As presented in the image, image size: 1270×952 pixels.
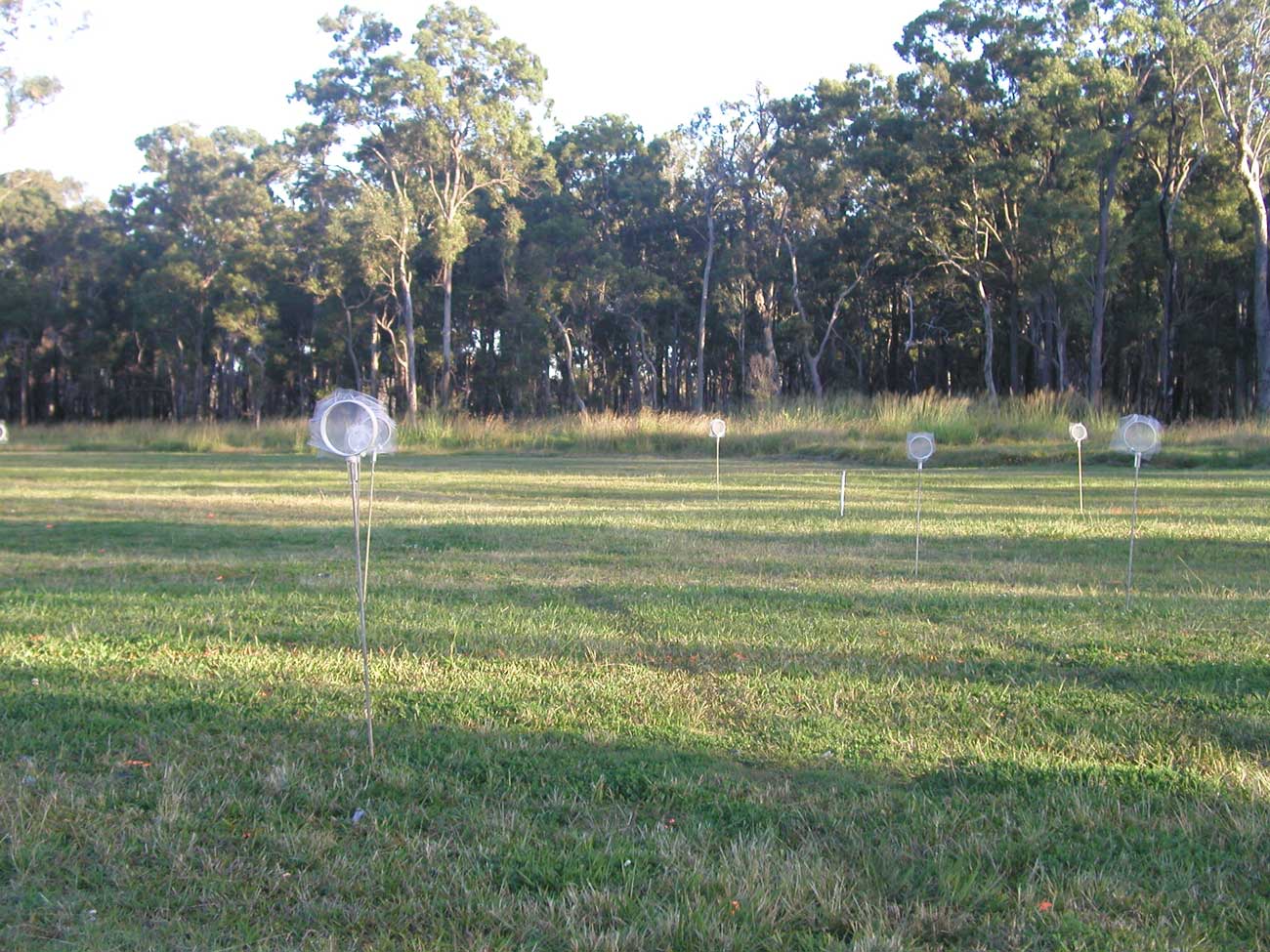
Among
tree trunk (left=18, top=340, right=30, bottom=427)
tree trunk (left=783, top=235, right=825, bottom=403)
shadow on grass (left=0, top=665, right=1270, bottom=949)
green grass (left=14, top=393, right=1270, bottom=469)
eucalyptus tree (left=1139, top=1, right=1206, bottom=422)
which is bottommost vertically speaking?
shadow on grass (left=0, top=665, right=1270, bottom=949)

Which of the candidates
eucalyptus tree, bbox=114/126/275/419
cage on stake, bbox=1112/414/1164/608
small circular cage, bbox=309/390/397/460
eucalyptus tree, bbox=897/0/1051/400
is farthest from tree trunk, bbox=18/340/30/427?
small circular cage, bbox=309/390/397/460

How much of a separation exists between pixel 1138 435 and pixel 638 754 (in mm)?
5922

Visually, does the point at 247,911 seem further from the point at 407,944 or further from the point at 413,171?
the point at 413,171

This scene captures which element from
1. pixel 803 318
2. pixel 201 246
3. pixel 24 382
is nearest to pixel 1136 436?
pixel 803 318

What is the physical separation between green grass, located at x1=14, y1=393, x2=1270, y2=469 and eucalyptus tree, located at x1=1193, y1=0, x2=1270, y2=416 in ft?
17.6

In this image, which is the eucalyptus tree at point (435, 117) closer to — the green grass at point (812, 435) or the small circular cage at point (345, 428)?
the green grass at point (812, 435)

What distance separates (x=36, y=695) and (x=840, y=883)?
4.28 metres

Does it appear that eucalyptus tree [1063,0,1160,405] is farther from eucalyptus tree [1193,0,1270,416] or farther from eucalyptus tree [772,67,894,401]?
eucalyptus tree [772,67,894,401]

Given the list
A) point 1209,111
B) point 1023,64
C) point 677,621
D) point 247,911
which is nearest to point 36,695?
point 247,911

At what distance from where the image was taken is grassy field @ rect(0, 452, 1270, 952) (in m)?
3.46

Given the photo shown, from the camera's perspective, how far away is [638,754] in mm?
4828

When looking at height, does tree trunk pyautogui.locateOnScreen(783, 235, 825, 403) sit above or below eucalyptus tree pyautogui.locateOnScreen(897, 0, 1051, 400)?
below

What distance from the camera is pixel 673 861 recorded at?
377 centimetres

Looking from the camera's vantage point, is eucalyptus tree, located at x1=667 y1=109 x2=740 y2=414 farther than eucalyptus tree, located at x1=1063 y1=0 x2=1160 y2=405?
Yes
